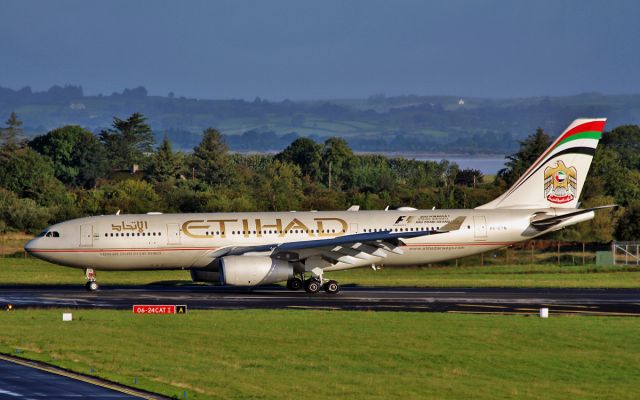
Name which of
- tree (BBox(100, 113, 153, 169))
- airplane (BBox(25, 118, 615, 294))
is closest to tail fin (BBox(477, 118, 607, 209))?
airplane (BBox(25, 118, 615, 294))

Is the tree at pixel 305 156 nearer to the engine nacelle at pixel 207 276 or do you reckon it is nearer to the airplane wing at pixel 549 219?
the airplane wing at pixel 549 219

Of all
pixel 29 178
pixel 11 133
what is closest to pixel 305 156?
pixel 11 133

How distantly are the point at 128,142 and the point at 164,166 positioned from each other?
134 feet

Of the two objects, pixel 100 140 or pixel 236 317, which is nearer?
pixel 236 317

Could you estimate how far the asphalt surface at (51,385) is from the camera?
74.8 feet

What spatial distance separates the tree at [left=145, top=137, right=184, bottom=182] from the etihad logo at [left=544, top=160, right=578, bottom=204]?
8183cm

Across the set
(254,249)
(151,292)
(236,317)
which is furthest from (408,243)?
(236,317)

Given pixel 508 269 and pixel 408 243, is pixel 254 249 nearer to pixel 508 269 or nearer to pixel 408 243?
pixel 408 243

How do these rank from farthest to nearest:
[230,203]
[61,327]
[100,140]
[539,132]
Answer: [100,140], [539,132], [230,203], [61,327]

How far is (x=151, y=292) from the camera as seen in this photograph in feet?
156

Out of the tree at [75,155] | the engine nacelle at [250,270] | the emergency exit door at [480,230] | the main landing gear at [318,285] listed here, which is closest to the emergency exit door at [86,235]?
the engine nacelle at [250,270]

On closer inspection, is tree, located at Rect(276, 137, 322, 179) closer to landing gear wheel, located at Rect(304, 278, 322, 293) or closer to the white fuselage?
the white fuselage

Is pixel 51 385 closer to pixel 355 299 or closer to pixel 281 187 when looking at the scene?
pixel 355 299

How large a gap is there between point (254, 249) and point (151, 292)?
473 cm
